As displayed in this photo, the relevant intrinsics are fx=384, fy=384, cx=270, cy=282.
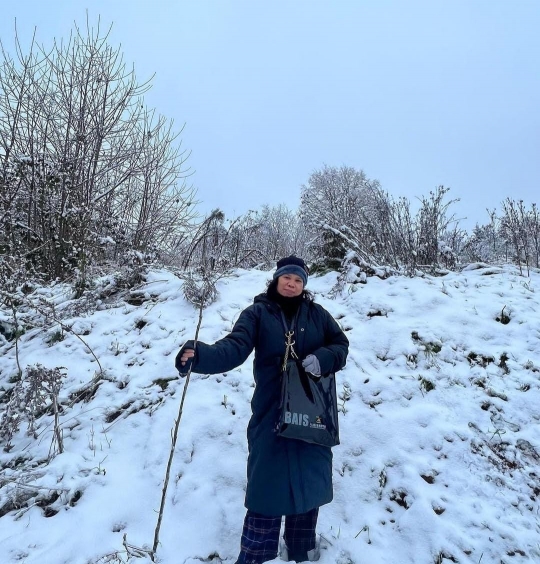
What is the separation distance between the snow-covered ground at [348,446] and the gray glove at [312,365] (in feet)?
3.67

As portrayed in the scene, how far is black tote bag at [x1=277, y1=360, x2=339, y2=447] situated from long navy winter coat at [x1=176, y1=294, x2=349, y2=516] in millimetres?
85

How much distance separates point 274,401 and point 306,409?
0.20 metres

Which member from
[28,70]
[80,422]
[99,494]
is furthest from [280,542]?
[28,70]

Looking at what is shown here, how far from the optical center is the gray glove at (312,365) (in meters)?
2.18

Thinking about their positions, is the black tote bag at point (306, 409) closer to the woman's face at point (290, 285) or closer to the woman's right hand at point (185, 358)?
the woman's face at point (290, 285)

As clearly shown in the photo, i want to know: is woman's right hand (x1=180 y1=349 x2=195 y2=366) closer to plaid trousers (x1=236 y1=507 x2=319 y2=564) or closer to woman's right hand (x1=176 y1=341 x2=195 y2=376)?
woman's right hand (x1=176 y1=341 x2=195 y2=376)

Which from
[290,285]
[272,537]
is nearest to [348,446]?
[272,537]

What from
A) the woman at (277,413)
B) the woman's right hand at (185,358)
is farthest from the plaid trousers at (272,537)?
the woman's right hand at (185,358)

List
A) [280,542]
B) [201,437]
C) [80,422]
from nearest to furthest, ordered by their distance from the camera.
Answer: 1. [280,542]
2. [201,437]
3. [80,422]

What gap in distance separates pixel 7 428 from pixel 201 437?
165 centimetres

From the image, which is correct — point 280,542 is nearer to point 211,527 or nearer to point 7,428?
point 211,527

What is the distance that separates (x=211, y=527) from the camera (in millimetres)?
2477

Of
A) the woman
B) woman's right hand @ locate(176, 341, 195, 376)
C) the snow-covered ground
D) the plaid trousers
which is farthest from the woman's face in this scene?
the snow-covered ground

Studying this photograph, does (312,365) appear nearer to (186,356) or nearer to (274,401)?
(274,401)
